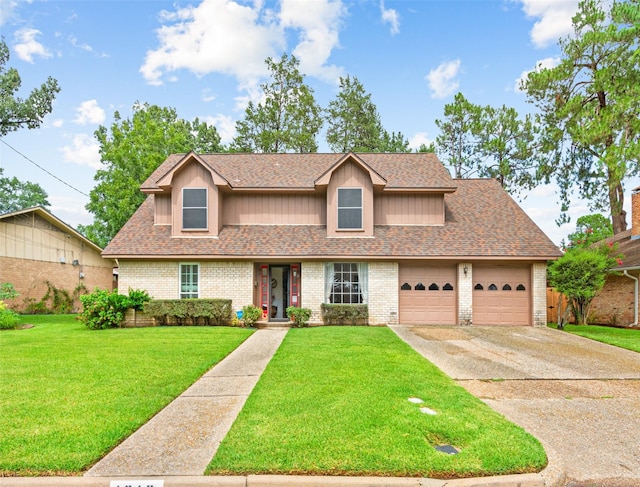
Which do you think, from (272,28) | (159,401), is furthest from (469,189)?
(159,401)

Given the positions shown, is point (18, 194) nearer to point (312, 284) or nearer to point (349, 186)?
point (312, 284)

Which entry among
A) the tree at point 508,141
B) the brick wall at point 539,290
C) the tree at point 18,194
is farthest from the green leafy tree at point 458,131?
the tree at point 18,194

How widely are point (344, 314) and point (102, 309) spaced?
8610mm

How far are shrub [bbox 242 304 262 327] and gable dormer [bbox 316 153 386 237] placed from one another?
13.5ft

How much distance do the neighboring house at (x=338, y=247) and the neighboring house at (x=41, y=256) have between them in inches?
271

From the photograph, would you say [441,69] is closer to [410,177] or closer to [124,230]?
[410,177]

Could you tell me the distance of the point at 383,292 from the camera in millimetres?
14688

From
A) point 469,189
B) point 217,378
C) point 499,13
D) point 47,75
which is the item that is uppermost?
point 47,75

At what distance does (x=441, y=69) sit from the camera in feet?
60.8

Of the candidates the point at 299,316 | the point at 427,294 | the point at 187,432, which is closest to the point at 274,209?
the point at 299,316

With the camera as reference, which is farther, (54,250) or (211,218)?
(54,250)

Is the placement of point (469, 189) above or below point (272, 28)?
below

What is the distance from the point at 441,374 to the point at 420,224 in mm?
9826

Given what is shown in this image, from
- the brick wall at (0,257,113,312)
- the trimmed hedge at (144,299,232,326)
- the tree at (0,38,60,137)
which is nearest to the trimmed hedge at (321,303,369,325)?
the trimmed hedge at (144,299,232,326)
